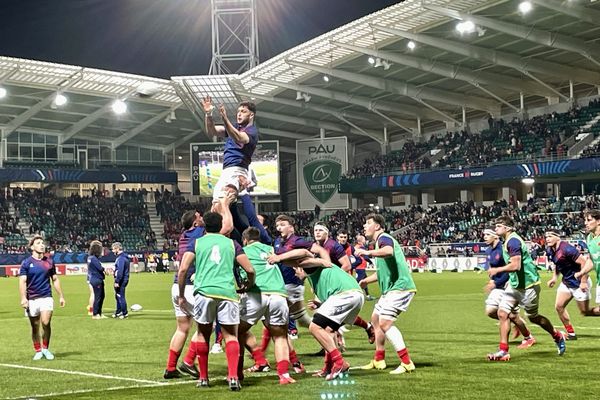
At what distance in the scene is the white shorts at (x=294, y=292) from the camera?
13237 millimetres

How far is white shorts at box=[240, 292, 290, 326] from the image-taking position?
10641 mm

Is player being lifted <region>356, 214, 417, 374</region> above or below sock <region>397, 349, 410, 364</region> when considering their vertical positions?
above

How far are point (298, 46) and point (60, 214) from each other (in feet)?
100

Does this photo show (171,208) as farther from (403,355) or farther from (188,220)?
(403,355)

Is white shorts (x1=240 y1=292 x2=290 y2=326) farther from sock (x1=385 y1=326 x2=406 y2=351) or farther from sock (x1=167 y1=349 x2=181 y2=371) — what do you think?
sock (x1=385 y1=326 x2=406 y2=351)

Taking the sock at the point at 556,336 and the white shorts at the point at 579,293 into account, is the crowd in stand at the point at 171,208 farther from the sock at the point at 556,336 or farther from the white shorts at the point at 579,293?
the sock at the point at 556,336

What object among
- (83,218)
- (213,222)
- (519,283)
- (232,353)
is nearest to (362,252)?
(213,222)

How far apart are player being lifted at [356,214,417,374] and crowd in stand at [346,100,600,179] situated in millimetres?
46304

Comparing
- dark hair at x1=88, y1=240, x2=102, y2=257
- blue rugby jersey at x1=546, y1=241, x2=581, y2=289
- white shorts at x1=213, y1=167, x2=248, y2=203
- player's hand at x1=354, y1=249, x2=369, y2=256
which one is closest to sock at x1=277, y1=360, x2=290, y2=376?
player's hand at x1=354, y1=249, x2=369, y2=256

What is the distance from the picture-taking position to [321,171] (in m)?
73.4

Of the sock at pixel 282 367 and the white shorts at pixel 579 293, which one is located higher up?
the white shorts at pixel 579 293

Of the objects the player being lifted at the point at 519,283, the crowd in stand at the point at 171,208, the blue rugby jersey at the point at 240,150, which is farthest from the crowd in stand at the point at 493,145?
the blue rugby jersey at the point at 240,150

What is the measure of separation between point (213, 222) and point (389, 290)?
285 centimetres

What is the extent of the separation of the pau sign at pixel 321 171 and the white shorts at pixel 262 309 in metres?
61.8
